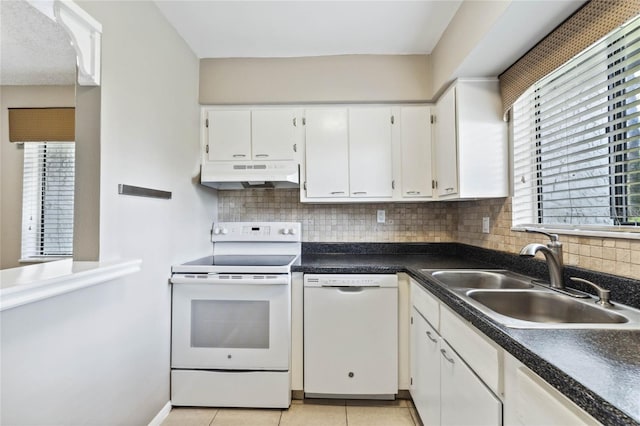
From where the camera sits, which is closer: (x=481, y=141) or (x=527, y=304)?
(x=527, y=304)

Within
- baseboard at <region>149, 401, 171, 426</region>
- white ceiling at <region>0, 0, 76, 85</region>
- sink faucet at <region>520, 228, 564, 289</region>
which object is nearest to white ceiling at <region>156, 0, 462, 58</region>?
white ceiling at <region>0, 0, 76, 85</region>

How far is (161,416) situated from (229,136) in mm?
1955

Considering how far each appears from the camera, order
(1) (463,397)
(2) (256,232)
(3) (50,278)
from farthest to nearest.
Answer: (2) (256,232) → (1) (463,397) → (3) (50,278)

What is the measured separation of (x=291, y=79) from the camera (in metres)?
2.34

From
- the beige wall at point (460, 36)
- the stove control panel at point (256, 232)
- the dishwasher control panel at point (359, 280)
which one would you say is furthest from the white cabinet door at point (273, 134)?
the beige wall at point (460, 36)

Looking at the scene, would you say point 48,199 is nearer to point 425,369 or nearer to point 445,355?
point 445,355

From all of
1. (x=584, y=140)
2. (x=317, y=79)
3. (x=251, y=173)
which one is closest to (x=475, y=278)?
(x=584, y=140)

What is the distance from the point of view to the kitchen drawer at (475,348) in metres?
0.93

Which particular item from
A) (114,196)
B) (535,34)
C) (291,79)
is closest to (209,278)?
(114,196)

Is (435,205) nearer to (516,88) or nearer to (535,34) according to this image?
(516,88)

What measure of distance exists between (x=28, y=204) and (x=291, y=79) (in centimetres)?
181

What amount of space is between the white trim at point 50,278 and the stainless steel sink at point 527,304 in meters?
1.41

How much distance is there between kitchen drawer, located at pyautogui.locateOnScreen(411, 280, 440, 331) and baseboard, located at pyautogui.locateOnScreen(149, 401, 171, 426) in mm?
1673

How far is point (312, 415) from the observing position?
1878 mm
